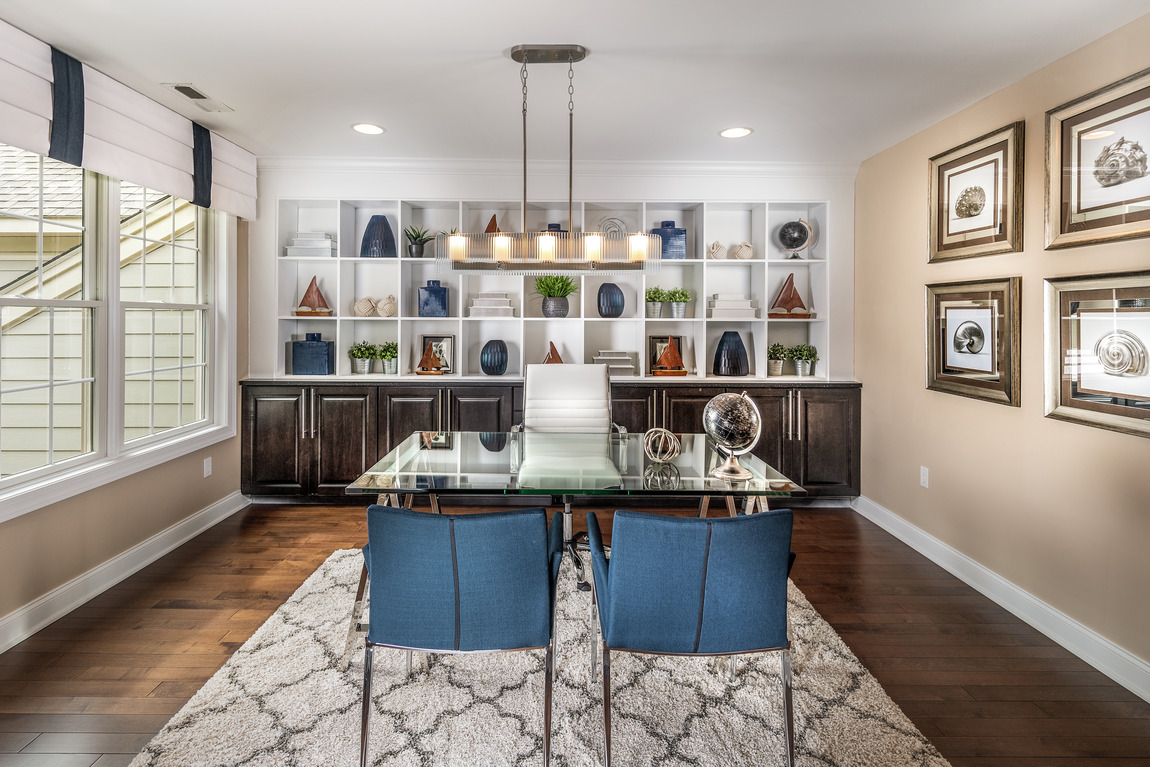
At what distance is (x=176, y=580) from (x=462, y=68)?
Result: 106 inches

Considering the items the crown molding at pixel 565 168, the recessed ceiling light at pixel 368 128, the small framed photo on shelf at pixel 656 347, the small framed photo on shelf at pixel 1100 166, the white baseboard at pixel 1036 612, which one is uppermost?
the crown molding at pixel 565 168

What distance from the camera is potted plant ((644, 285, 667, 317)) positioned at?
4.45 m

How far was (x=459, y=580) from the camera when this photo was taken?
1.61 m

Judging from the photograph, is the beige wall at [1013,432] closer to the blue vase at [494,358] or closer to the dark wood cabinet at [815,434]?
the dark wood cabinet at [815,434]

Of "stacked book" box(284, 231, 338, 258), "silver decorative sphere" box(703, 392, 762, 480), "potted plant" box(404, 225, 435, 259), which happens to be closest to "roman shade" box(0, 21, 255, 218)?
"stacked book" box(284, 231, 338, 258)

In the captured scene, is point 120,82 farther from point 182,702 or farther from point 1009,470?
point 1009,470

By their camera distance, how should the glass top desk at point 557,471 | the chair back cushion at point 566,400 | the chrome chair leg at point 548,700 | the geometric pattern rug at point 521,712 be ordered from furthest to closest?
the chair back cushion at point 566,400 < the glass top desk at point 557,471 < the geometric pattern rug at point 521,712 < the chrome chair leg at point 548,700

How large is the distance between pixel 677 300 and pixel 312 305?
2531mm

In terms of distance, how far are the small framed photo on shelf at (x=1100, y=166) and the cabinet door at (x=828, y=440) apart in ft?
5.83

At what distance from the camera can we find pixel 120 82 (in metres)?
2.89

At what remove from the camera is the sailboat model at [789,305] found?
4.43 meters

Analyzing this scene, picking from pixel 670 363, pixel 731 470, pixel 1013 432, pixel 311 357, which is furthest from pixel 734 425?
pixel 311 357

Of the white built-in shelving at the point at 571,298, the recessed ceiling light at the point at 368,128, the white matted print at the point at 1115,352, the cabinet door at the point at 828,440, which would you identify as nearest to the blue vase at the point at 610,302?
the white built-in shelving at the point at 571,298

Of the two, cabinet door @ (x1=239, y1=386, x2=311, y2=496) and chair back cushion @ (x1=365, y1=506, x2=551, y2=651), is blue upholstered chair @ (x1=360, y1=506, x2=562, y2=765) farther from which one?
cabinet door @ (x1=239, y1=386, x2=311, y2=496)
